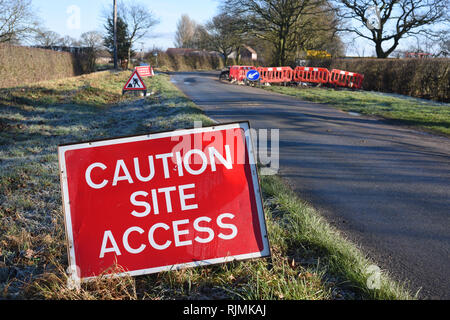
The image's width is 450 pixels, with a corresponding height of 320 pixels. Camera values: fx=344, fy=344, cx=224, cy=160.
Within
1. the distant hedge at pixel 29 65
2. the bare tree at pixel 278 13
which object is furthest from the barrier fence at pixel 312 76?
the distant hedge at pixel 29 65

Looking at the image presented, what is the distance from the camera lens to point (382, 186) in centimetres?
487

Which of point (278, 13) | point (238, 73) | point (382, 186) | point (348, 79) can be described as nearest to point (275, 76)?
point (238, 73)

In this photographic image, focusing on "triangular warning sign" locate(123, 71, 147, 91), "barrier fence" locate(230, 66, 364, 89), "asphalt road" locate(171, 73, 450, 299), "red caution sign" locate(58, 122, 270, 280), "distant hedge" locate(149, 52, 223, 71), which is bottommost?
"asphalt road" locate(171, 73, 450, 299)

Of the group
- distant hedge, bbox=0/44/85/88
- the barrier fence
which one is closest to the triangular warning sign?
distant hedge, bbox=0/44/85/88

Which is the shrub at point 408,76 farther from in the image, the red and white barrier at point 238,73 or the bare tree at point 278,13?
the bare tree at point 278,13

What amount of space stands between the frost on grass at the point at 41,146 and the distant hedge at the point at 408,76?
546 inches

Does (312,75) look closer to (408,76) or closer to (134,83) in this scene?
(408,76)

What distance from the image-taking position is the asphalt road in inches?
119

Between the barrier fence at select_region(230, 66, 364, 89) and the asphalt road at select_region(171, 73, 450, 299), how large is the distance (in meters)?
14.8

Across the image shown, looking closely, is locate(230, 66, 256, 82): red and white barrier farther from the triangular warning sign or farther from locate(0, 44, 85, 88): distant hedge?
the triangular warning sign

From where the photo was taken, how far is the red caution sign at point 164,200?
2422 millimetres

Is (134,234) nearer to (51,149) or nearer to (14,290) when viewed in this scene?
(14,290)

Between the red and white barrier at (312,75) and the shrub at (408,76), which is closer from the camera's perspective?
the shrub at (408,76)
